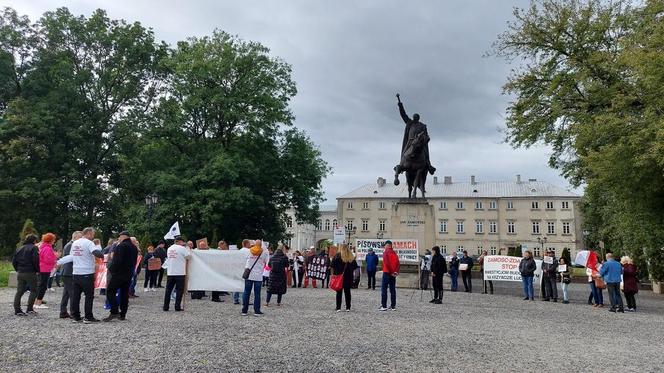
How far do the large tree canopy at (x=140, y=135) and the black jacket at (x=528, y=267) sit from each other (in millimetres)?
18967

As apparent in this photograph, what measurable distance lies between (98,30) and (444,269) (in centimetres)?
3461

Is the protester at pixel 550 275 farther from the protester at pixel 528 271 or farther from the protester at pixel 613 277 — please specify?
the protester at pixel 613 277

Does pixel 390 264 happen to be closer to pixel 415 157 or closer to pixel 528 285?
pixel 528 285

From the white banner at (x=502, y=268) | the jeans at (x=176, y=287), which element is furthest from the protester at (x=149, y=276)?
the white banner at (x=502, y=268)

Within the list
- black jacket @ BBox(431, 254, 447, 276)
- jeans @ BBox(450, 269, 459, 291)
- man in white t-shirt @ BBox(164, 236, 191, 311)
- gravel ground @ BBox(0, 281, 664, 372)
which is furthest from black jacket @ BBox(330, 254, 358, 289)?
jeans @ BBox(450, 269, 459, 291)

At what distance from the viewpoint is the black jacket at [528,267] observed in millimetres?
17797

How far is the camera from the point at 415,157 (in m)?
21.4

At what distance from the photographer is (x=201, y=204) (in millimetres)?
31906

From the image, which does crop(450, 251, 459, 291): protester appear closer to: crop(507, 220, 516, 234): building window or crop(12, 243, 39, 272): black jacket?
crop(12, 243, 39, 272): black jacket

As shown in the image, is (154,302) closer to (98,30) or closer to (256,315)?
(256,315)

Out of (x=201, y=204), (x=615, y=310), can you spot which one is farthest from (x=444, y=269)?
(x=201, y=204)

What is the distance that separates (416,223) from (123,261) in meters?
13.5

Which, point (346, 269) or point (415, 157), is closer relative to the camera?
point (346, 269)

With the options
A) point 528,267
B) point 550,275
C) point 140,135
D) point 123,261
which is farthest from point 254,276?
point 140,135
